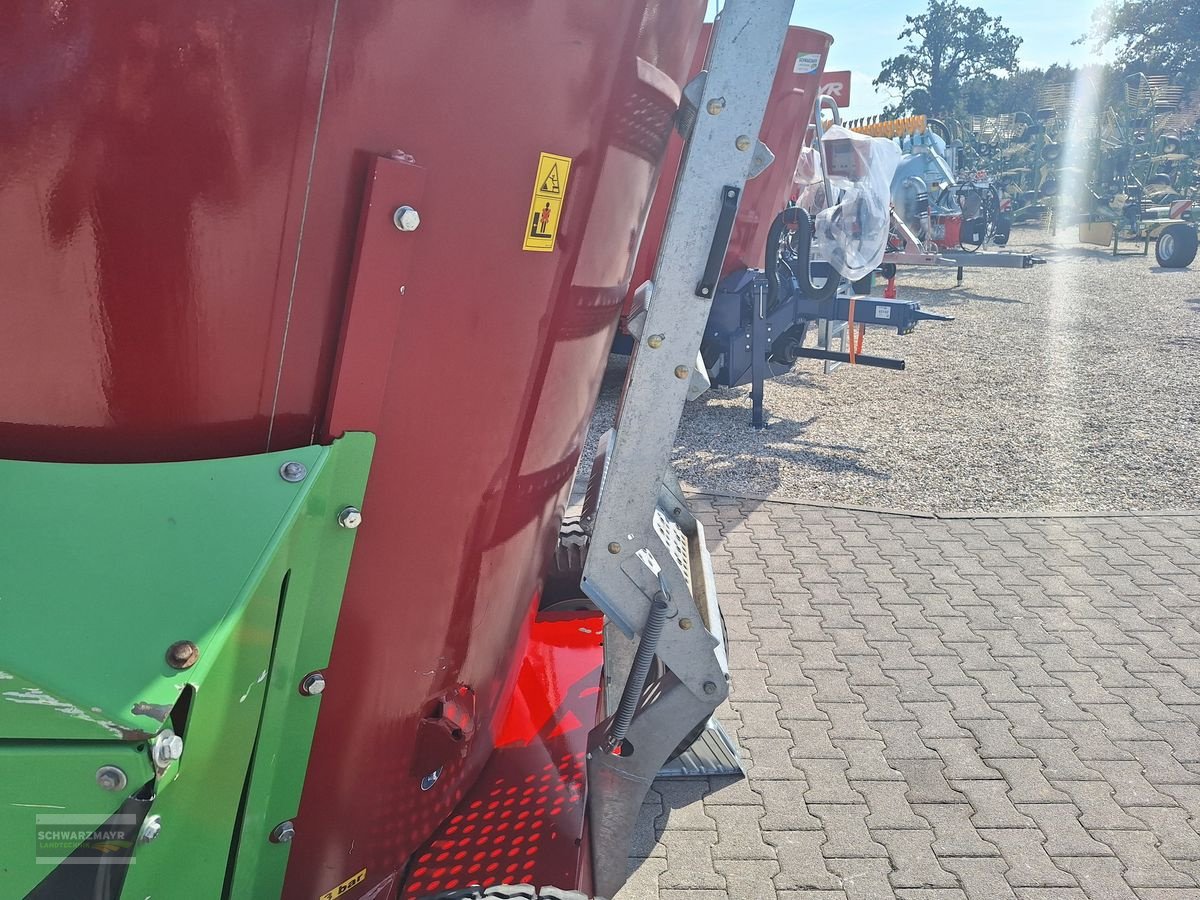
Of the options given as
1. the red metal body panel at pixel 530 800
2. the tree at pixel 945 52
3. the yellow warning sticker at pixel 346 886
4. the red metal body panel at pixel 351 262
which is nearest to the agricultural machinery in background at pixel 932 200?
the red metal body panel at pixel 530 800

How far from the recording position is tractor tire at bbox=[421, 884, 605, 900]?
5.75 ft

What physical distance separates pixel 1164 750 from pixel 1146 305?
10831 mm

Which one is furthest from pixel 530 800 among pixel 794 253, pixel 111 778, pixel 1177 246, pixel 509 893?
pixel 1177 246

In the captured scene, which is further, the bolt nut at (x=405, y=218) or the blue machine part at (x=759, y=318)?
the blue machine part at (x=759, y=318)

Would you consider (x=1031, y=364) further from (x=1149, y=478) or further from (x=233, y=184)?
(x=233, y=184)

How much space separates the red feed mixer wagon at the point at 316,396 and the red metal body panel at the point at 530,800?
0.04 ft

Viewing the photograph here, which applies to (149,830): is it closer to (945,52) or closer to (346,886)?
(346,886)

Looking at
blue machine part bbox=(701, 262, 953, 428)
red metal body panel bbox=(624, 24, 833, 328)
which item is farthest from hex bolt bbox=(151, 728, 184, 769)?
red metal body panel bbox=(624, 24, 833, 328)

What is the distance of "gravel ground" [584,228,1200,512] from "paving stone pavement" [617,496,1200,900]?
2.23ft

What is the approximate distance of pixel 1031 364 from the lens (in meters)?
9.12

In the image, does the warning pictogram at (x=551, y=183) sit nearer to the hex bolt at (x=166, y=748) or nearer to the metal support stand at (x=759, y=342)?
the hex bolt at (x=166, y=748)

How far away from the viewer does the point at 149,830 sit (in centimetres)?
121

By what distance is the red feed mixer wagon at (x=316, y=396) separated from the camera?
1128mm

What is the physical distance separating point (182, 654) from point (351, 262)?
0.55 m
